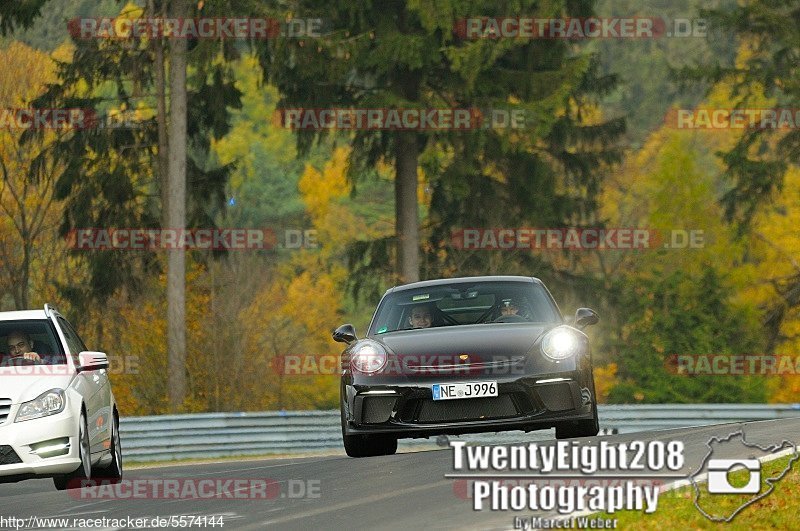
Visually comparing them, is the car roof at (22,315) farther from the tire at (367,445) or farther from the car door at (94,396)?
the tire at (367,445)

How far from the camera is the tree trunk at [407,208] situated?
38.6 metres

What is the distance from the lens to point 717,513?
11289 millimetres

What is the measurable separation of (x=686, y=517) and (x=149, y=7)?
26731 millimetres

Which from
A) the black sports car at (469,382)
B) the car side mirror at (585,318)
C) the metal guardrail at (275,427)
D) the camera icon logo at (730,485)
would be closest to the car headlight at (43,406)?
the black sports car at (469,382)

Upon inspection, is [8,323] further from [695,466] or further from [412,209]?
[412,209]

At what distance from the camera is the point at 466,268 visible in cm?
4281

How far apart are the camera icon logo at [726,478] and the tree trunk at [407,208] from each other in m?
26.4

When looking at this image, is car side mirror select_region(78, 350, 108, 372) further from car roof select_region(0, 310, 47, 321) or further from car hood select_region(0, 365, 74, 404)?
car roof select_region(0, 310, 47, 321)

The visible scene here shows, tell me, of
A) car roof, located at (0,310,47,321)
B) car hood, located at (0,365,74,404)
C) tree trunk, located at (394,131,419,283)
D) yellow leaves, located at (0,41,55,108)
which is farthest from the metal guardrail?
yellow leaves, located at (0,41,55,108)

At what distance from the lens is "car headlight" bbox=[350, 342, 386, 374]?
564 inches

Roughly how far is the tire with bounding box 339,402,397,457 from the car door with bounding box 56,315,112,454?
223 cm

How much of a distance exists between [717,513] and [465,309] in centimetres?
521

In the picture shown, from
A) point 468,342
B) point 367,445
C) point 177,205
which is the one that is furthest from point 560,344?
point 177,205

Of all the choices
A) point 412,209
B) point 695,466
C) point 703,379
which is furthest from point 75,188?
point 695,466
